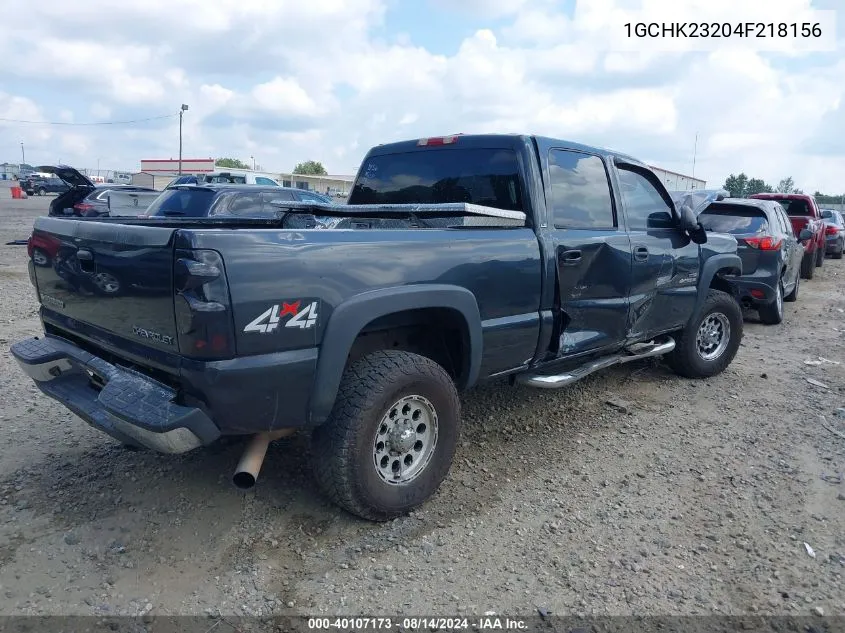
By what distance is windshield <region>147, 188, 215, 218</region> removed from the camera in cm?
878

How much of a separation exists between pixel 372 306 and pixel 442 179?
168 cm

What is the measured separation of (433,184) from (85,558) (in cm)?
297

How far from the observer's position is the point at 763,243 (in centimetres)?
826

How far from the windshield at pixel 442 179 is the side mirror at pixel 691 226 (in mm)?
1780

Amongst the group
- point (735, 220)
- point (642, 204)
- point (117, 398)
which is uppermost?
point (642, 204)

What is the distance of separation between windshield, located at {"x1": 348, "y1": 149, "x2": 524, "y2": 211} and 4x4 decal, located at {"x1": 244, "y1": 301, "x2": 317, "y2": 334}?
1.73m

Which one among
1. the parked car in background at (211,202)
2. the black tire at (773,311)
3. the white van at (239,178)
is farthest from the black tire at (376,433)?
the white van at (239,178)

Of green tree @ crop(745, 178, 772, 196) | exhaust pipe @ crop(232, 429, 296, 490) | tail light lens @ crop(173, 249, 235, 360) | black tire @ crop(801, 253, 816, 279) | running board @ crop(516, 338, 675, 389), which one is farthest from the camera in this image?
green tree @ crop(745, 178, 772, 196)

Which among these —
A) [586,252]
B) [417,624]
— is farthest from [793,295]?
[417,624]

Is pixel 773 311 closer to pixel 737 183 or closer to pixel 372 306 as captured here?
pixel 372 306

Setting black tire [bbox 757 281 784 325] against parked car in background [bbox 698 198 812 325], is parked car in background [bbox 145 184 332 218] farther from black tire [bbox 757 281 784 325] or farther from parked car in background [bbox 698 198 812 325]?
black tire [bbox 757 281 784 325]

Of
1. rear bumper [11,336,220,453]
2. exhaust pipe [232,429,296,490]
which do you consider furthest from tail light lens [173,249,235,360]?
exhaust pipe [232,429,296,490]

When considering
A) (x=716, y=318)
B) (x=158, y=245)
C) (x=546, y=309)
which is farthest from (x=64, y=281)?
(x=716, y=318)

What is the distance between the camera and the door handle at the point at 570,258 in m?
3.93
